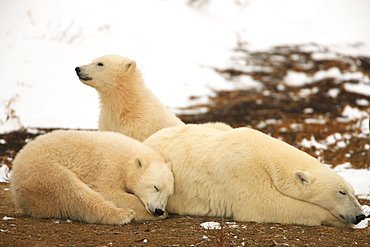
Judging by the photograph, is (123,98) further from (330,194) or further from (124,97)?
(330,194)

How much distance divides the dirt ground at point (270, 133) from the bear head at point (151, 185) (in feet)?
0.63

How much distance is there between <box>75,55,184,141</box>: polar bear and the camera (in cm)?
645

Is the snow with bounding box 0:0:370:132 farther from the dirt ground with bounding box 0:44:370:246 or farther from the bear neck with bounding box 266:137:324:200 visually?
the bear neck with bounding box 266:137:324:200

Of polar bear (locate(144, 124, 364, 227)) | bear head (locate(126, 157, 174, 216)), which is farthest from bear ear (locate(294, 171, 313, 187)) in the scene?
bear head (locate(126, 157, 174, 216))

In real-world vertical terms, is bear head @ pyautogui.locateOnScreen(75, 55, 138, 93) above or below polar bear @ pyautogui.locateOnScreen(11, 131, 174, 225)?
above

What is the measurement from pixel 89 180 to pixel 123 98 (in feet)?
6.98

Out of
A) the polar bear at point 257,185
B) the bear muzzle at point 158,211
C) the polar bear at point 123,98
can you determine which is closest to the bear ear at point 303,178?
the polar bear at point 257,185

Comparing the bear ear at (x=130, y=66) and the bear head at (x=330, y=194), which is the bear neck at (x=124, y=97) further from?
the bear head at (x=330, y=194)

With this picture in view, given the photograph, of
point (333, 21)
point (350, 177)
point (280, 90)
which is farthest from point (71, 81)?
point (333, 21)

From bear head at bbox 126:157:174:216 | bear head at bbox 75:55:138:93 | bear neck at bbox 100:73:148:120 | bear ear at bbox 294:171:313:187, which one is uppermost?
bear head at bbox 75:55:138:93

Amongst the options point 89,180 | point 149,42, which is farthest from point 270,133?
point 149,42

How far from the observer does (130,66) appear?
263 inches

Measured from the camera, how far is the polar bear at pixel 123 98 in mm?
6445

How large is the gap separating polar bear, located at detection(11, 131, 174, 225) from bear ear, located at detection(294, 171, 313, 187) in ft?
4.29
